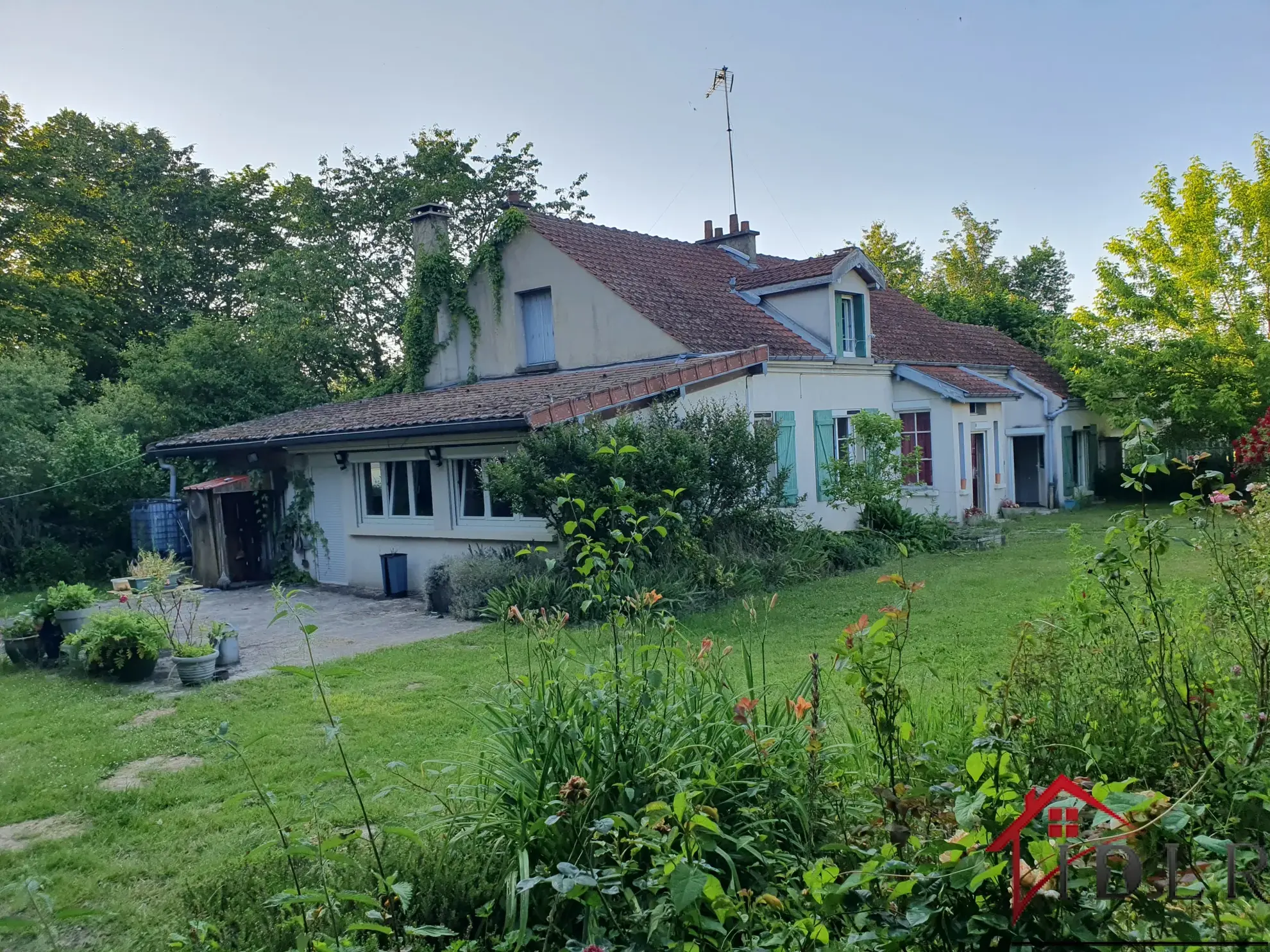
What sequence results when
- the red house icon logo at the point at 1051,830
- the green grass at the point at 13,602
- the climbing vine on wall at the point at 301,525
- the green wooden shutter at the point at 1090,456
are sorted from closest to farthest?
the red house icon logo at the point at 1051,830, the green grass at the point at 13,602, the climbing vine on wall at the point at 301,525, the green wooden shutter at the point at 1090,456

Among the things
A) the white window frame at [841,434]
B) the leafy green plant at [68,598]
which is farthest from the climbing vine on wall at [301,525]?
the white window frame at [841,434]

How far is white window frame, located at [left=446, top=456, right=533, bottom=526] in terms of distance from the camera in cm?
1259

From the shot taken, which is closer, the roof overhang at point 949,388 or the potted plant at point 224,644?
the potted plant at point 224,644

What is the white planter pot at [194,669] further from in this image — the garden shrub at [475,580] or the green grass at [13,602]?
the green grass at [13,602]

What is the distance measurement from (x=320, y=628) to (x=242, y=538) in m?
6.31

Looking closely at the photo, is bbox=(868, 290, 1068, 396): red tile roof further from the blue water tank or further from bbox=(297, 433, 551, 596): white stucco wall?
the blue water tank

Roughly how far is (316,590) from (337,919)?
12932 mm

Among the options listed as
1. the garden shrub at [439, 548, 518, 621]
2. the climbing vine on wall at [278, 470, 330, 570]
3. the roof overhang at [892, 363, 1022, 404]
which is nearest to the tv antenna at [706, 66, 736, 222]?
→ the roof overhang at [892, 363, 1022, 404]

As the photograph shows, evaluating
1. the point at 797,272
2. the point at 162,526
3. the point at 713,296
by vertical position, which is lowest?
the point at 162,526

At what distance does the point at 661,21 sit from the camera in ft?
27.3

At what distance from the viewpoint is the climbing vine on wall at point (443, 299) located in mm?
17203

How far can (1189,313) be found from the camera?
2084 centimetres

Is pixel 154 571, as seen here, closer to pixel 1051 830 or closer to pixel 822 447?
pixel 1051 830

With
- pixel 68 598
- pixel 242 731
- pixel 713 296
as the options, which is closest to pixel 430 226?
pixel 713 296
